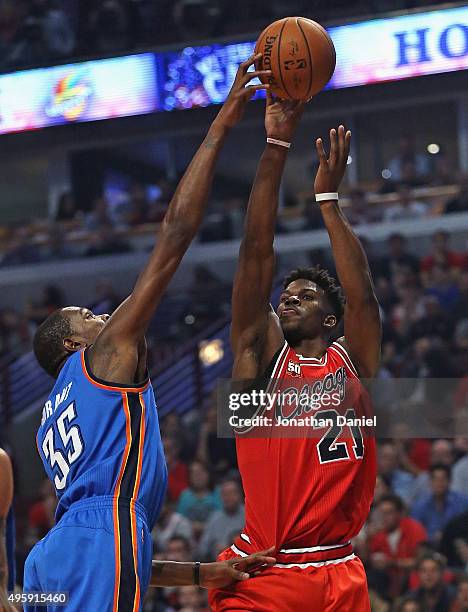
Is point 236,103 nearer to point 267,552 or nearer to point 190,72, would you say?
point 267,552

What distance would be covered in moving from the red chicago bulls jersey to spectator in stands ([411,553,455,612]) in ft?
10.1

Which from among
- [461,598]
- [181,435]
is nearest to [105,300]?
[181,435]

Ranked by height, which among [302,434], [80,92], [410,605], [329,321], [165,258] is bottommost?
[410,605]

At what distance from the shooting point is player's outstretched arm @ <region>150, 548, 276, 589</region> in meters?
3.98

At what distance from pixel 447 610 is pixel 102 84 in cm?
970

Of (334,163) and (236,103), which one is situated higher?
(236,103)

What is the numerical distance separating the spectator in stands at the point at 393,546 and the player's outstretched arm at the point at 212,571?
11.9 ft

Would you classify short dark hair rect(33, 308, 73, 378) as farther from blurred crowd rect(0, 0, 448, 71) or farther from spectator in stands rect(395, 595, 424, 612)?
blurred crowd rect(0, 0, 448, 71)

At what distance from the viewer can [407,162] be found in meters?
14.4

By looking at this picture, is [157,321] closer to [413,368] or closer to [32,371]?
[32,371]

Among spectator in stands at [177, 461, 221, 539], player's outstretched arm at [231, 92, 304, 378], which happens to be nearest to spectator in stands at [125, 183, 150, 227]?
spectator in stands at [177, 461, 221, 539]

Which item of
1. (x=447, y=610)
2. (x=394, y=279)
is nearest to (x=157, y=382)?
(x=394, y=279)

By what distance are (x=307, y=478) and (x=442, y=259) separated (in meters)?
7.78

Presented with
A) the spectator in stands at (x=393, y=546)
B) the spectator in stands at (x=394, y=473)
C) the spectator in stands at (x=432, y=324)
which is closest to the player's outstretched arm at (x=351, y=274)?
the spectator in stands at (x=393, y=546)
